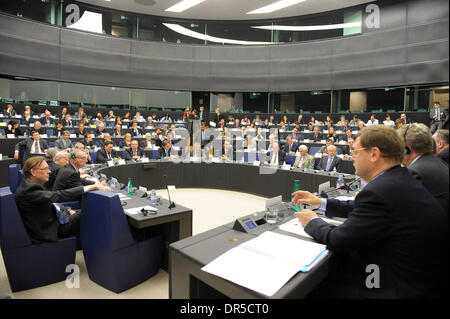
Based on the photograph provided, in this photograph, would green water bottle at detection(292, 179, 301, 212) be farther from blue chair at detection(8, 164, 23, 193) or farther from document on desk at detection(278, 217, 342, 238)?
blue chair at detection(8, 164, 23, 193)

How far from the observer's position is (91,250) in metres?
2.65

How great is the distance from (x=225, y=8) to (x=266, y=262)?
1240cm

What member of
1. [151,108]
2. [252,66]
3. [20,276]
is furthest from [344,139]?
[20,276]

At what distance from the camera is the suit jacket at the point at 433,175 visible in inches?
47.8

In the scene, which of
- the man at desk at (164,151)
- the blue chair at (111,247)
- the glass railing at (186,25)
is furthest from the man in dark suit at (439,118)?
the man at desk at (164,151)

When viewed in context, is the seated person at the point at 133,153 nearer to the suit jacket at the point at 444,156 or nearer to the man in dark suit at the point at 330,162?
the man in dark suit at the point at 330,162

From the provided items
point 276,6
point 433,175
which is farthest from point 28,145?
point 276,6

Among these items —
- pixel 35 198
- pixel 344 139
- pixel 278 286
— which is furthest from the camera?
pixel 344 139

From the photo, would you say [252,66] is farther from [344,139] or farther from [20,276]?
[20,276]

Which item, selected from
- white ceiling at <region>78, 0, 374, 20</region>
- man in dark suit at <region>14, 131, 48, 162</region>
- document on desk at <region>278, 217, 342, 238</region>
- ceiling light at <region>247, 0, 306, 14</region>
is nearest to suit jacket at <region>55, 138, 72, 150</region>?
man in dark suit at <region>14, 131, 48, 162</region>

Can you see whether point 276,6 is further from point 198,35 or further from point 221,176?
point 221,176

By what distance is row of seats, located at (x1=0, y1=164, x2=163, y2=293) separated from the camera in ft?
7.79
